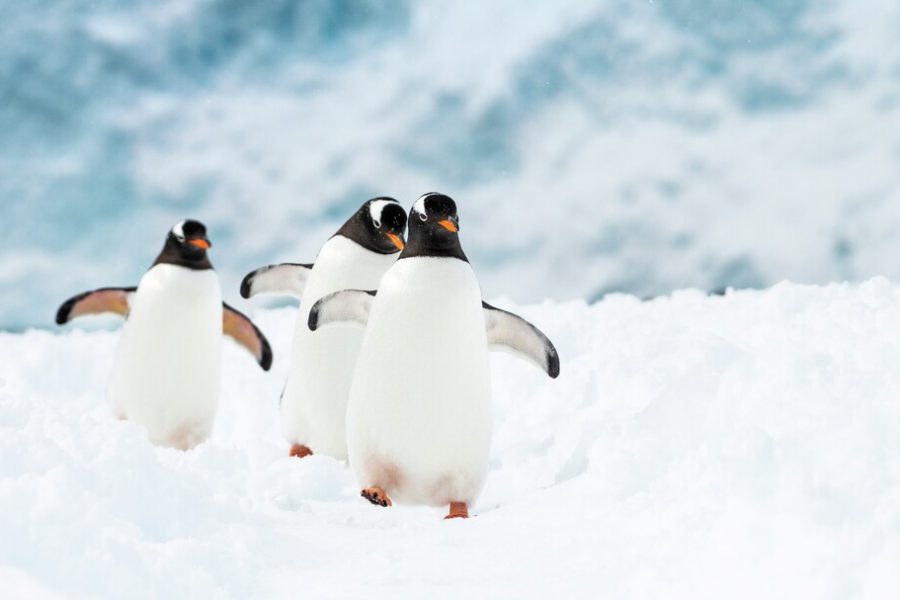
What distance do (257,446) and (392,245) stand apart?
1193 millimetres

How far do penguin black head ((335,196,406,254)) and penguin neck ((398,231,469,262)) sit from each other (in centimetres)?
68

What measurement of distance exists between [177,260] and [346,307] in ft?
6.32

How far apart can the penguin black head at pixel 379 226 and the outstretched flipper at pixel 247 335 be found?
78.5 inches

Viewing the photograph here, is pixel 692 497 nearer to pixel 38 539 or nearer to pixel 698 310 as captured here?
pixel 38 539

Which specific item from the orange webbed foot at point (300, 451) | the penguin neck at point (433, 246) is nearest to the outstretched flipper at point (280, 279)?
the orange webbed foot at point (300, 451)

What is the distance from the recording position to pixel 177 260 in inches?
211

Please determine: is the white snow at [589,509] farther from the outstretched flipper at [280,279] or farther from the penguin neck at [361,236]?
the outstretched flipper at [280,279]

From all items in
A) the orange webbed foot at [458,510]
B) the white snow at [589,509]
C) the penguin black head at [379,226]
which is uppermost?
the penguin black head at [379,226]

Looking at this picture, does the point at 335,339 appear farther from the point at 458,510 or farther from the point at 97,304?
the point at 97,304

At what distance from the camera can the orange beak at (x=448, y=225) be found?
3398mm

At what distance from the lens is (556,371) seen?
372 centimetres

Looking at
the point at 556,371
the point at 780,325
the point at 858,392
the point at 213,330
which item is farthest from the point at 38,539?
the point at 213,330

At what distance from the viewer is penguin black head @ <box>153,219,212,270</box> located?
5.32m

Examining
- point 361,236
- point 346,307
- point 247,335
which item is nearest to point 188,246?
point 247,335
